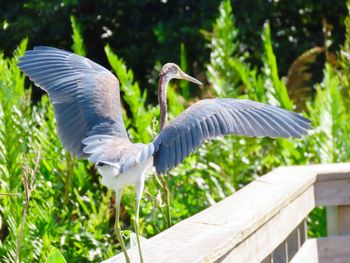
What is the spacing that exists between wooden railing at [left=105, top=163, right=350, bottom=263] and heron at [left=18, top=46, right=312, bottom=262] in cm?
22

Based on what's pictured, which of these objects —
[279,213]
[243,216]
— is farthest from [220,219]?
[279,213]

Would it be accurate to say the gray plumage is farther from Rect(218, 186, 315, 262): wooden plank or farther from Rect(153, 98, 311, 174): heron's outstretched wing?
Rect(218, 186, 315, 262): wooden plank

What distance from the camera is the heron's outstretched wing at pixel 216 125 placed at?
2842mm

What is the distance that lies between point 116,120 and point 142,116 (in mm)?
2649

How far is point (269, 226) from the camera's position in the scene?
3.50 meters

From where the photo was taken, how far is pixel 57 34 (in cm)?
928

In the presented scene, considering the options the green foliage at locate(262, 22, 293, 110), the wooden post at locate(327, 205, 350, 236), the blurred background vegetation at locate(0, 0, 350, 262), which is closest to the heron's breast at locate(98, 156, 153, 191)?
the blurred background vegetation at locate(0, 0, 350, 262)

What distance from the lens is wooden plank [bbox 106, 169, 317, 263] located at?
9.33 feet

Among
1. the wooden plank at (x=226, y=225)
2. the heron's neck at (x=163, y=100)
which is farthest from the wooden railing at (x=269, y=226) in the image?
the heron's neck at (x=163, y=100)

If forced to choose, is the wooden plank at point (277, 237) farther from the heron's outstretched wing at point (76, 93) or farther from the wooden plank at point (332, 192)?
the heron's outstretched wing at point (76, 93)

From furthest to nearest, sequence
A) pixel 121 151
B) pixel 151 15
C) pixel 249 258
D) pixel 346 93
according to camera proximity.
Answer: pixel 151 15 < pixel 346 93 < pixel 249 258 < pixel 121 151

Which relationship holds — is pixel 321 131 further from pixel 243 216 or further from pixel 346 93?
pixel 243 216

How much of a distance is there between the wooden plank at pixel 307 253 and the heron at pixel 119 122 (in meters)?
0.92

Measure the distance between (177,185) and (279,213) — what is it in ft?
7.30
